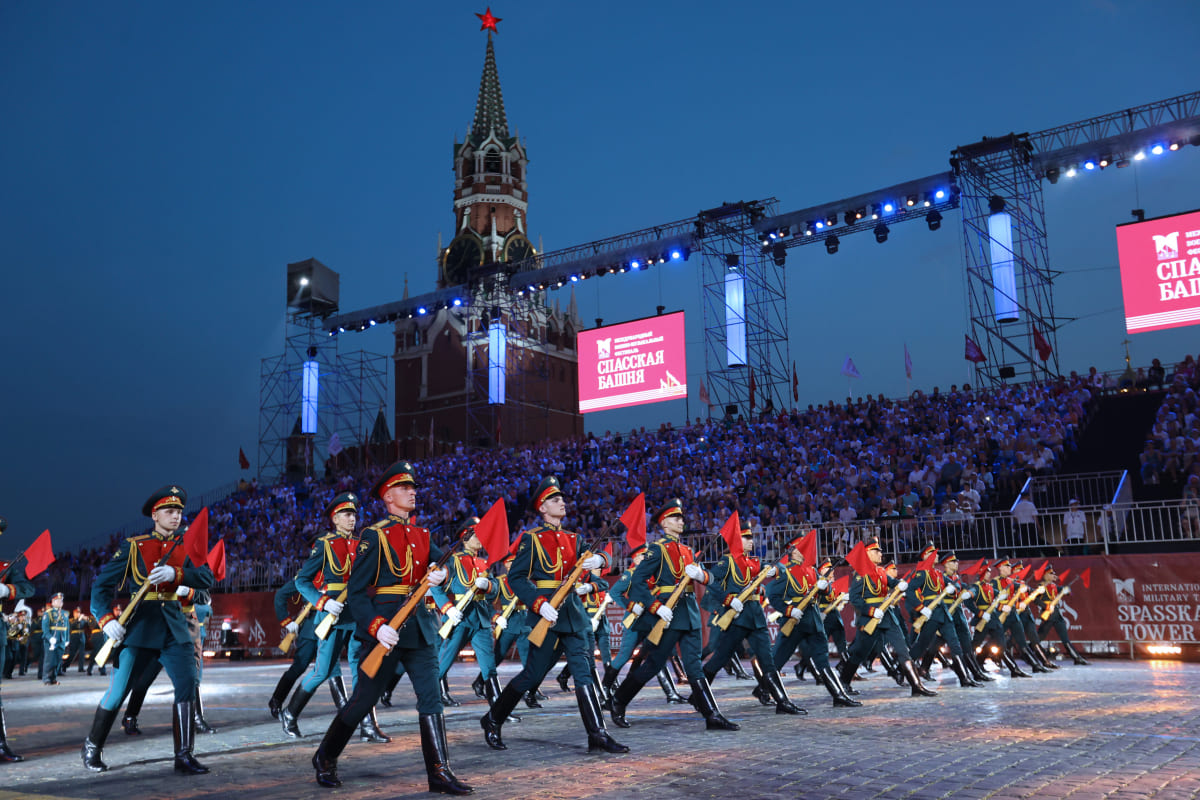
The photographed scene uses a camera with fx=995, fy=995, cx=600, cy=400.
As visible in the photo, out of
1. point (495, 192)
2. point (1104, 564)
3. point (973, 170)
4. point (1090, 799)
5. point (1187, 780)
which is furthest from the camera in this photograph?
point (495, 192)

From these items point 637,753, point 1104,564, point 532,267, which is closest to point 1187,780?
point 637,753

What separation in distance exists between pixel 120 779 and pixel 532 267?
31.7 m

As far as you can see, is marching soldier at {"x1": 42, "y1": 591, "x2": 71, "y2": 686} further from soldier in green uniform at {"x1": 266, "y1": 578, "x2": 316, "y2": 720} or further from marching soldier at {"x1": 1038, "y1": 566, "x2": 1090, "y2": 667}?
marching soldier at {"x1": 1038, "y1": 566, "x2": 1090, "y2": 667}

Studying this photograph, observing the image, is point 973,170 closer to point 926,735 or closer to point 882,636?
point 882,636

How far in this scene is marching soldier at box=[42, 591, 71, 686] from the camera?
20.9 m

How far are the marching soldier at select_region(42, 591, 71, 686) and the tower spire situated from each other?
68462 millimetres

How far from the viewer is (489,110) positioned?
86.6 meters

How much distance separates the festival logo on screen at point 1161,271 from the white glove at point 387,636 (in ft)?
83.5

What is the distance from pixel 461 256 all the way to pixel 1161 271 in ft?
203

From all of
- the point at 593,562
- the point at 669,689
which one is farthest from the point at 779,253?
the point at 593,562

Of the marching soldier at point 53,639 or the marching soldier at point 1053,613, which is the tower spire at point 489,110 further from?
the marching soldier at point 1053,613

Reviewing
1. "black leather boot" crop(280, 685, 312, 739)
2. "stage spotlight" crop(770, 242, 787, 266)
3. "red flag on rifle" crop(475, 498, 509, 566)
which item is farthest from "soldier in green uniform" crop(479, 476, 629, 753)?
"stage spotlight" crop(770, 242, 787, 266)

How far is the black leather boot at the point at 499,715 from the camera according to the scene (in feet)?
27.7

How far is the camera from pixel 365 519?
37656mm
